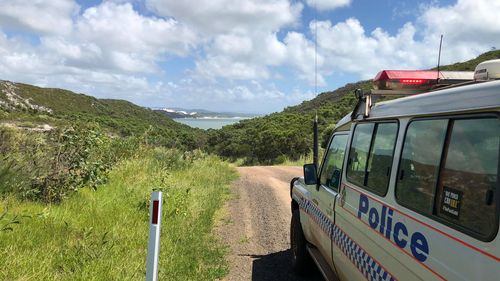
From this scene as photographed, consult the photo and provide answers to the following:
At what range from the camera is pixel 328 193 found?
14.7ft

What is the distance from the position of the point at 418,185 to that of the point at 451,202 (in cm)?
38

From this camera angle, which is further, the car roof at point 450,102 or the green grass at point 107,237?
the green grass at point 107,237

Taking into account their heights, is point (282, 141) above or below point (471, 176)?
below

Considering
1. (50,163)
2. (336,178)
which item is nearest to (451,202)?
(336,178)

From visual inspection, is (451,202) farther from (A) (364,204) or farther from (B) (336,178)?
(B) (336,178)

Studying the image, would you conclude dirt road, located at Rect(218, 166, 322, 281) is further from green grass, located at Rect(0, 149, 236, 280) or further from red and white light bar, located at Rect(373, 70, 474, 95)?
red and white light bar, located at Rect(373, 70, 474, 95)

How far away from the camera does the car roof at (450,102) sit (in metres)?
2.00

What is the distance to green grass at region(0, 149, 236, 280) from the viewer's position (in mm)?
4809

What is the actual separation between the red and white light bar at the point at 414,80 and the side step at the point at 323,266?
1703mm

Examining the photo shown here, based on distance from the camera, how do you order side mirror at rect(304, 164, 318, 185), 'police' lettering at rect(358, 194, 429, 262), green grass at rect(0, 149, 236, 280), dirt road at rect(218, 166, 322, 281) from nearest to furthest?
'police' lettering at rect(358, 194, 429, 262) → green grass at rect(0, 149, 236, 280) → side mirror at rect(304, 164, 318, 185) → dirt road at rect(218, 166, 322, 281)

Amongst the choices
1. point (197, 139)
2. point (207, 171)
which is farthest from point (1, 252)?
point (197, 139)

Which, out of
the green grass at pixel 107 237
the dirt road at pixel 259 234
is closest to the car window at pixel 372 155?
the dirt road at pixel 259 234

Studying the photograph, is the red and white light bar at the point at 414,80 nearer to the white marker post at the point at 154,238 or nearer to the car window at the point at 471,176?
the car window at the point at 471,176

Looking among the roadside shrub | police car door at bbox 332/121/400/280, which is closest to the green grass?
the roadside shrub
